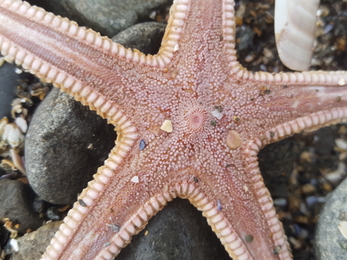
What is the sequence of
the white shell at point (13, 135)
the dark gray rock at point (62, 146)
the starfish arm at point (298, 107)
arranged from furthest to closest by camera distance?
the white shell at point (13, 135) < the dark gray rock at point (62, 146) < the starfish arm at point (298, 107)

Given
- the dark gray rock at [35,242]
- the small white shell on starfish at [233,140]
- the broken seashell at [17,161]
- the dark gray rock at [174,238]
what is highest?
the small white shell on starfish at [233,140]

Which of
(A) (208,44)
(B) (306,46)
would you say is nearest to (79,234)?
(A) (208,44)

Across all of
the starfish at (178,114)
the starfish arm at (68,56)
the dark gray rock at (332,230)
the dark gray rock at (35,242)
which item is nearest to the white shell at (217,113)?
the starfish at (178,114)

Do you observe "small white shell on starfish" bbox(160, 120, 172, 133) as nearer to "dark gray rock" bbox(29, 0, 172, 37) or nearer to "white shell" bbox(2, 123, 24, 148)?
"dark gray rock" bbox(29, 0, 172, 37)

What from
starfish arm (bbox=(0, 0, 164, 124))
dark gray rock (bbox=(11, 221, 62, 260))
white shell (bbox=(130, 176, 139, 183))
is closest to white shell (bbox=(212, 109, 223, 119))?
starfish arm (bbox=(0, 0, 164, 124))

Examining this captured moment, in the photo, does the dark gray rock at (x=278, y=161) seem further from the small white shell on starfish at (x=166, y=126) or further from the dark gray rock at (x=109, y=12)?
the dark gray rock at (x=109, y=12)

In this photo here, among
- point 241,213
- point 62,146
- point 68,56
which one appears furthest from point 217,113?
point 62,146
